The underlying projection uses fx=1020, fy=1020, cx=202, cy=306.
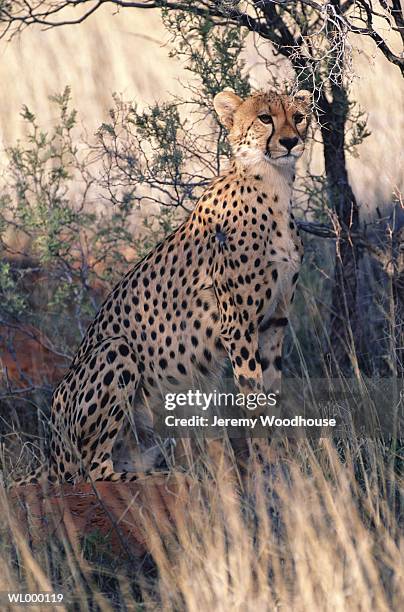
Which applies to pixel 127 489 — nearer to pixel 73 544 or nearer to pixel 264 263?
pixel 73 544

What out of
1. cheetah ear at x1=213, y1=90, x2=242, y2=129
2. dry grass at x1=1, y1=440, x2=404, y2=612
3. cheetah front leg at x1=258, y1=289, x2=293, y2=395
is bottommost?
dry grass at x1=1, y1=440, x2=404, y2=612

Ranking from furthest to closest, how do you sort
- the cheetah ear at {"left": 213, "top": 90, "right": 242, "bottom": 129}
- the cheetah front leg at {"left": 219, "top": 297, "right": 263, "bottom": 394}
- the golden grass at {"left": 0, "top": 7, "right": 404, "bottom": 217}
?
the golden grass at {"left": 0, "top": 7, "right": 404, "bottom": 217} < the cheetah ear at {"left": 213, "top": 90, "right": 242, "bottom": 129} < the cheetah front leg at {"left": 219, "top": 297, "right": 263, "bottom": 394}

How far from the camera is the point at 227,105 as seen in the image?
4.25m

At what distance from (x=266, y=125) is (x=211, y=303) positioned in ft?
2.49

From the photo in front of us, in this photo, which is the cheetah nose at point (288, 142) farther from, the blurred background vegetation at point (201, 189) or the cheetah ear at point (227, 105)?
the cheetah ear at point (227, 105)

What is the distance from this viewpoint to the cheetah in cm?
411

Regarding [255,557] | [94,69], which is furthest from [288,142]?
[94,69]

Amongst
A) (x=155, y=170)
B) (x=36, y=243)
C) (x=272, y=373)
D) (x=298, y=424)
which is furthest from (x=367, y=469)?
(x=36, y=243)

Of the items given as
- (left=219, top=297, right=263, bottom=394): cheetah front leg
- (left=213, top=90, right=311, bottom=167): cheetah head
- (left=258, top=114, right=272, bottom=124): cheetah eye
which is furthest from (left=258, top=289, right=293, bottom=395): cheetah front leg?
(left=258, top=114, right=272, bottom=124): cheetah eye

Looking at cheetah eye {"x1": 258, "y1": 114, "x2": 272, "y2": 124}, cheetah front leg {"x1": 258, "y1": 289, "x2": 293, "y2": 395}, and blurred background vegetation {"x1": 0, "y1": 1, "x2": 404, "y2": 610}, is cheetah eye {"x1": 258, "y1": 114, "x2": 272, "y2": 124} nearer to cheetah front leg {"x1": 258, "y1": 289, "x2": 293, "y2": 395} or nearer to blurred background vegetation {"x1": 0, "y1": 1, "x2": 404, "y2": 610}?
blurred background vegetation {"x1": 0, "y1": 1, "x2": 404, "y2": 610}

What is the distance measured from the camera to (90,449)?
420 cm

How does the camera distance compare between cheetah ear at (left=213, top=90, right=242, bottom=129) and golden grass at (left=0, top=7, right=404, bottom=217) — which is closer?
cheetah ear at (left=213, top=90, right=242, bottom=129)

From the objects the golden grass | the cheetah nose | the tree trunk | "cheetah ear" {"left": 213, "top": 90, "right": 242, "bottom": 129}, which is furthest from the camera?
the golden grass

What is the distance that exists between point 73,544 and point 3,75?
6398 millimetres
